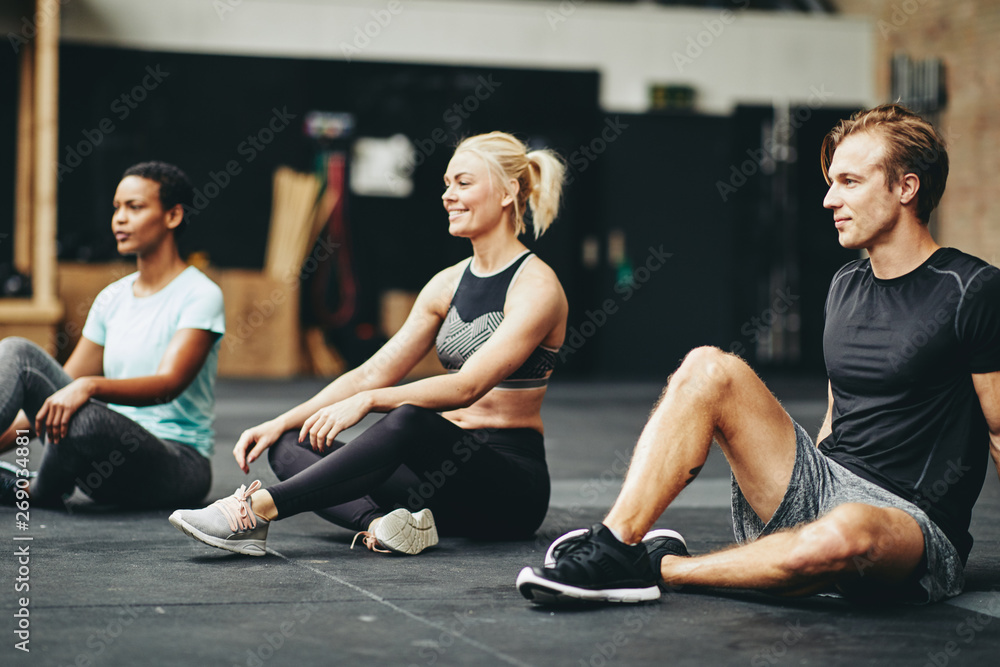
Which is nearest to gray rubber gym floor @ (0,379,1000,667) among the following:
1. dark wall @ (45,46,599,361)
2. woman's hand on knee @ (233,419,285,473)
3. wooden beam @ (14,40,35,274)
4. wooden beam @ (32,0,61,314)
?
woman's hand on knee @ (233,419,285,473)

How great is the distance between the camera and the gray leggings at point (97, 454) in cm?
369

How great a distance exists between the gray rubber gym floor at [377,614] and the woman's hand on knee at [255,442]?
26 cm

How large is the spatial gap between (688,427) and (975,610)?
750mm

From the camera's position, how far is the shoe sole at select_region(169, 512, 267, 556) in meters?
2.95

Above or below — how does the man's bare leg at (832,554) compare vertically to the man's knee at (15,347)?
below

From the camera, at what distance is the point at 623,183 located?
41.0 feet

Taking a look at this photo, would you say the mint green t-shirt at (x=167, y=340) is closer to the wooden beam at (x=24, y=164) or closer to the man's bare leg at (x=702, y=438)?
the man's bare leg at (x=702, y=438)

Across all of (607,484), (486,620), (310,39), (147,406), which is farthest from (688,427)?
(310,39)

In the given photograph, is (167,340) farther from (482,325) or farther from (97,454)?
(482,325)

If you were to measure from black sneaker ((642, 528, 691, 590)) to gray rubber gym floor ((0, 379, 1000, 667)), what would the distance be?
0.09m

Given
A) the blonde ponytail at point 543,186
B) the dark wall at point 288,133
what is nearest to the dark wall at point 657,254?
the dark wall at point 288,133

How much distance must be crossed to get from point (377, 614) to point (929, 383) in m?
1.29

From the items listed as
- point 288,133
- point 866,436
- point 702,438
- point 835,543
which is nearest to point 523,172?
point 702,438

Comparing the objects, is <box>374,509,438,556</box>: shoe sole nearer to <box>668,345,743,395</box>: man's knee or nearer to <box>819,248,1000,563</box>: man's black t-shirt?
<box>668,345,743,395</box>: man's knee
